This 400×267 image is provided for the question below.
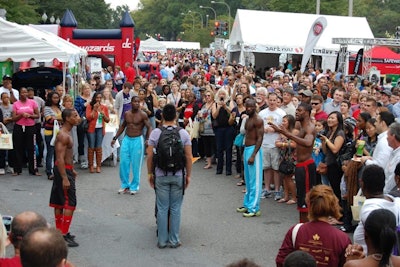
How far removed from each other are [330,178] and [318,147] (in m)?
0.55

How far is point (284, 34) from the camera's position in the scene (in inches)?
1302

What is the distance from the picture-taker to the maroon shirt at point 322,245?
4.74m

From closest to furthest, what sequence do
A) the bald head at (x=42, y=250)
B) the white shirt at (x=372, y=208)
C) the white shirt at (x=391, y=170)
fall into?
1. the bald head at (x=42, y=250)
2. the white shirt at (x=372, y=208)
3. the white shirt at (x=391, y=170)

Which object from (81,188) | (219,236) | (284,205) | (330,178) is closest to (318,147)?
(330,178)

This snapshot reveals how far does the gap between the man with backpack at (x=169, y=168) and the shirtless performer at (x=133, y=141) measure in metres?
2.76

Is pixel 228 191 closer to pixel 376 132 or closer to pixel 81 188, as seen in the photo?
pixel 81 188

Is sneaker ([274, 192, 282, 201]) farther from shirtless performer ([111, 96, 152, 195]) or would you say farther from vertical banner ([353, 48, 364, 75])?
vertical banner ([353, 48, 364, 75])

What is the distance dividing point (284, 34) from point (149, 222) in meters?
24.9

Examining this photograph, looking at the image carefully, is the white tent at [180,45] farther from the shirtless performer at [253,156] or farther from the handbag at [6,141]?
the shirtless performer at [253,156]

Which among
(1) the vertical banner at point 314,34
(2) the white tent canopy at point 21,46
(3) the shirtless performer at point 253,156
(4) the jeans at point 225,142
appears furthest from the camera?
(1) the vertical banner at point 314,34

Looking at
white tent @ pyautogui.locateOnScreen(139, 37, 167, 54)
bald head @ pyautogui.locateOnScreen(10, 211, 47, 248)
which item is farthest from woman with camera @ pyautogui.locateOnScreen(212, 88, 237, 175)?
white tent @ pyautogui.locateOnScreen(139, 37, 167, 54)

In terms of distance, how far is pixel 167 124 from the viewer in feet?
26.5

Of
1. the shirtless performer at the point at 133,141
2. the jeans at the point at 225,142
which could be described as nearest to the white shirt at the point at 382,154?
the shirtless performer at the point at 133,141

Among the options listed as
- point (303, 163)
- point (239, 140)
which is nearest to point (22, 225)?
point (303, 163)
